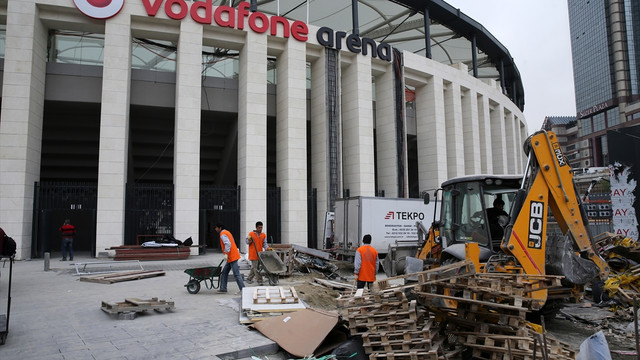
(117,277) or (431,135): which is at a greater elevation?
(431,135)

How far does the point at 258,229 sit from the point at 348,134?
1379cm

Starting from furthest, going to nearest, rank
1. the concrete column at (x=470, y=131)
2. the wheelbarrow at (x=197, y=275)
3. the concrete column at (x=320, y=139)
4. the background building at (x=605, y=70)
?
the background building at (x=605, y=70)
the concrete column at (x=470, y=131)
the concrete column at (x=320, y=139)
the wheelbarrow at (x=197, y=275)

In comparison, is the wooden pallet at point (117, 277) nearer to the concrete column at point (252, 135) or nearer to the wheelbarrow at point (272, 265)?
the wheelbarrow at point (272, 265)

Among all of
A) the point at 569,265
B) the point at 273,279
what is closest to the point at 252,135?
the point at 273,279

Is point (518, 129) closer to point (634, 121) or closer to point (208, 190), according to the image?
point (208, 190)

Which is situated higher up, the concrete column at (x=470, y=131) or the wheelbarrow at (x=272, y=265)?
the concrete column at (x=470, y=131)

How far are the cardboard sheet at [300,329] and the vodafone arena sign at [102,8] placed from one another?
1748 cm

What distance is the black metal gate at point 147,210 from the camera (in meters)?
18.2

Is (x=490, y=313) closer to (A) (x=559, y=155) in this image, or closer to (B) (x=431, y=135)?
(A) (x=559, y=155)

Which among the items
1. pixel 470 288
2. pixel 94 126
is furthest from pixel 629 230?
pixel 94 126

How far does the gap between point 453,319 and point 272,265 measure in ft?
20.4

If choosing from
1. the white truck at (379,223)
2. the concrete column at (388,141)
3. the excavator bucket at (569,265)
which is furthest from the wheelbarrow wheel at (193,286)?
the concrete column at (388,141)

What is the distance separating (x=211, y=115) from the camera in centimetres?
2328

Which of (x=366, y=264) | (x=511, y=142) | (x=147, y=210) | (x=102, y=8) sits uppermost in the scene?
(x=102, y=8)
